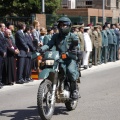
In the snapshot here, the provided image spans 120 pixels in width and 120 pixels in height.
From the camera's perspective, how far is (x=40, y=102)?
7.90 m

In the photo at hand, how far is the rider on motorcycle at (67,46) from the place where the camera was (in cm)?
865

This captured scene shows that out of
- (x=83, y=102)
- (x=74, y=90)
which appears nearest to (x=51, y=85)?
(x=74, y=90)

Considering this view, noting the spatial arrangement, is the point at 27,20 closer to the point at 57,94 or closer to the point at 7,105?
the point at 7,105

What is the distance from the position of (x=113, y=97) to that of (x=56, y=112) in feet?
7.65

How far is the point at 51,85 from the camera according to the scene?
27.2 feet

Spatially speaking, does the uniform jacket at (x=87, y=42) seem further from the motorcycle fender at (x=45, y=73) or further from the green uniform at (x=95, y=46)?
the motorcycle fender at (x=45, y=73)

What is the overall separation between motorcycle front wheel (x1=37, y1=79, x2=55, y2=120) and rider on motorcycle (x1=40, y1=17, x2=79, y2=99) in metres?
0.63

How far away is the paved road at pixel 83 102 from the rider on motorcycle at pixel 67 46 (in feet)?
1.74

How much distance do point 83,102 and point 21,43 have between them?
4.21 meters

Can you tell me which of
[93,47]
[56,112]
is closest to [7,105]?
[56,112]

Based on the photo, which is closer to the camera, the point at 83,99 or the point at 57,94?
the point at 57,94

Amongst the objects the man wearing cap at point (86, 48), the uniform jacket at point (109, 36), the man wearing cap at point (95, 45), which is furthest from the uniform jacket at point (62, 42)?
the uniform jacket at point (109, 36)

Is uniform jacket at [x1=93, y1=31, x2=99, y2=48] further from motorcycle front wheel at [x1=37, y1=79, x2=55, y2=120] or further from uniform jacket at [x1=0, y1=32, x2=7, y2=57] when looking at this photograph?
motorcycle front wheel at [x1=37, y1=79, x2=55, y2=120]

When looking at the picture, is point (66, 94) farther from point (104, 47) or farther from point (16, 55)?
point (104, 47)
